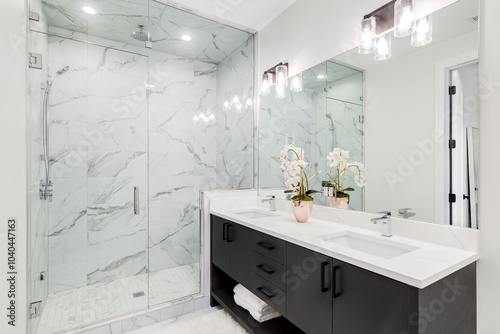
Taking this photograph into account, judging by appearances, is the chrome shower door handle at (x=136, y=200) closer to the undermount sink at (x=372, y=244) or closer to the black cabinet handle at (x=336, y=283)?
the undermount sink at (x=372, y=244)

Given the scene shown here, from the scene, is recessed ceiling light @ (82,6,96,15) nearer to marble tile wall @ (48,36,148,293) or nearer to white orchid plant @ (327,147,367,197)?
marble tile wall @ (48,36,148,293)

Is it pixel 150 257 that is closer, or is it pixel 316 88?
pixel 316 88

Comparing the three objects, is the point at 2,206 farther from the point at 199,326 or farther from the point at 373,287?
the point at 373,287

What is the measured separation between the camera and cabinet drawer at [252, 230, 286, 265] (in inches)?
59.6

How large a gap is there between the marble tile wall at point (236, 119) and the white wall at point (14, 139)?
1751mm

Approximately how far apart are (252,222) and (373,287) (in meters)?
0.91

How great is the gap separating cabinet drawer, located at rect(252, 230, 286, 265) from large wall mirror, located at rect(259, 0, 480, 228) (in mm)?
566

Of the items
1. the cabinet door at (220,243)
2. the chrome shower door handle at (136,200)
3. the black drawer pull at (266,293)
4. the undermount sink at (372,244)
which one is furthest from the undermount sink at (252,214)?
the chrome shower door handle at (136,200)

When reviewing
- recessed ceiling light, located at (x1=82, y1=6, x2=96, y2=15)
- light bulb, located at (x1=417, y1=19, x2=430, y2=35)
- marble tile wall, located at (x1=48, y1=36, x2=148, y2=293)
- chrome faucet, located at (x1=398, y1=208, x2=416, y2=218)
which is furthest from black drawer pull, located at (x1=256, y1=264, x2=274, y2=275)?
recessed ceiling light, located at (x1=82, y1=6, x2=96, y2=15)

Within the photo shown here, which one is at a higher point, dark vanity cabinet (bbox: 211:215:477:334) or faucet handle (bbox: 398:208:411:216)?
faucet handle (bbox: 398:208:411:216)

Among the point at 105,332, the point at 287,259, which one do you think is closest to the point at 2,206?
the point at 105,332

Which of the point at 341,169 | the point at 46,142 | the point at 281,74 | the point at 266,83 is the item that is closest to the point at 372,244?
the point at 341,169

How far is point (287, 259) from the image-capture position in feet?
4.81

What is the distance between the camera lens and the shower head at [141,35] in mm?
2349
